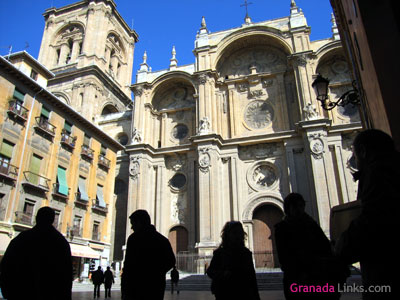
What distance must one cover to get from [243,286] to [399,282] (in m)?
1.78

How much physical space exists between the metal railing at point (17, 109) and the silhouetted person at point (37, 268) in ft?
55.0

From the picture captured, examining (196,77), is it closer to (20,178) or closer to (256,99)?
(256,99)

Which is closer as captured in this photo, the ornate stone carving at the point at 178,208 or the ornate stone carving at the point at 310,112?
the ornate stone carving at the point at 310,112

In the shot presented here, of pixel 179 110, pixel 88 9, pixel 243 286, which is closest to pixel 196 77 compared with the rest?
pixel 179 110

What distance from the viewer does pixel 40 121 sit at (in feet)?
65.4

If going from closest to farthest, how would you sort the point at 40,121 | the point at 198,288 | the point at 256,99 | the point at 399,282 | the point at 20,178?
1. the point at 399,282
2. the point at 198,288
3. the point at 20,178
4. the point at 40,121
5. the point at 256,99

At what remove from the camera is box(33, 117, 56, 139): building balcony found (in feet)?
64.3

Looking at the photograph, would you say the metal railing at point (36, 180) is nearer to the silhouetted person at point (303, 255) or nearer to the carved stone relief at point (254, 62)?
the carved stone relief at point (254, 62)

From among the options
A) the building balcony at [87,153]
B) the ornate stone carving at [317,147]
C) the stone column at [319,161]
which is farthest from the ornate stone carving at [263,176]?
the building balcony at [87,153]

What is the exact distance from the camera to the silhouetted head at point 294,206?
9.94 ft

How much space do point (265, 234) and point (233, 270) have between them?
20041 millimetres

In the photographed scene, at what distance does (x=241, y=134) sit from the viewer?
25.7m

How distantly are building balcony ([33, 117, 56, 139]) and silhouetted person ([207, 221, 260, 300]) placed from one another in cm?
1885

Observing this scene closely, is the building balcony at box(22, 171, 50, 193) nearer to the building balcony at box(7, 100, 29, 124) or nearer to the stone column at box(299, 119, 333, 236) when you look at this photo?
the building balcony at box(7, 100, 29, 124)
